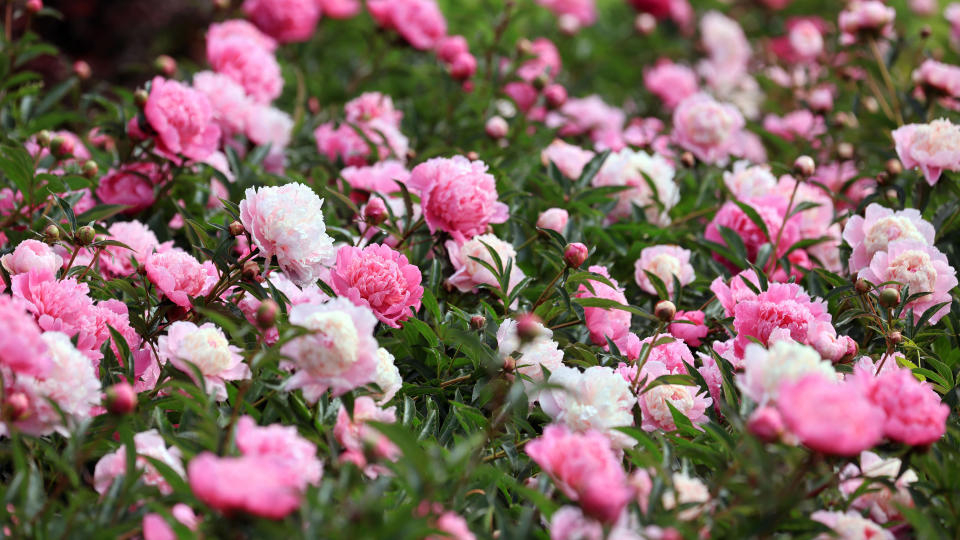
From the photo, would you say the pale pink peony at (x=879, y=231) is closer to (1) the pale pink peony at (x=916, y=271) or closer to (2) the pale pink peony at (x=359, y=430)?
(1) the pale pink peony at (x=916, y=271)

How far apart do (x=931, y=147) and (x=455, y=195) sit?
0.98m

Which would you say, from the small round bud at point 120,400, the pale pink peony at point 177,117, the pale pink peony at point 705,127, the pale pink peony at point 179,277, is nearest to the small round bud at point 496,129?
the pale pink peony at point 705,127

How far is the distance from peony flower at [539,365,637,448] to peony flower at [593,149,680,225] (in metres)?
0.86

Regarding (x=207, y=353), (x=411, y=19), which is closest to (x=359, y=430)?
(x=207, y=353)

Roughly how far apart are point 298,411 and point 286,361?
0.12 meters

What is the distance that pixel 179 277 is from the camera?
55.6 inches

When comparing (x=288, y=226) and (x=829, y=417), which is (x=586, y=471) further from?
(x=288, y=226)

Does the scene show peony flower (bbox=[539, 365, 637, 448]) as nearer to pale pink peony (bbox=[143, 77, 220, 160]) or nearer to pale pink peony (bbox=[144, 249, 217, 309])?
pale pink peony (bbox=[144, 249, 217, 309])

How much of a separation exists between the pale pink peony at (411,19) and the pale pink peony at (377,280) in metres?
1.44

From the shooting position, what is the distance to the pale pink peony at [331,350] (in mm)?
1107

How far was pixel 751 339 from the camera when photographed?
147 cm

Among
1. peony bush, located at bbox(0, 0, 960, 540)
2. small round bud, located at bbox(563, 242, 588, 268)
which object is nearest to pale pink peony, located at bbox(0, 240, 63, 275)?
peony bush, located at bbox(0, 0, 960, 540)

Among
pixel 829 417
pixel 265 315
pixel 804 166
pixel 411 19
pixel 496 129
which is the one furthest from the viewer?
pixel 411 19

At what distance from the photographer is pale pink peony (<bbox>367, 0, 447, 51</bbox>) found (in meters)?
2.66
